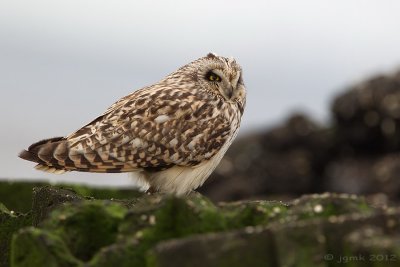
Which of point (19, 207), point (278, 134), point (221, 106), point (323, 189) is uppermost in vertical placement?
point (221, 106)

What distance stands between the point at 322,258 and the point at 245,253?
39cm

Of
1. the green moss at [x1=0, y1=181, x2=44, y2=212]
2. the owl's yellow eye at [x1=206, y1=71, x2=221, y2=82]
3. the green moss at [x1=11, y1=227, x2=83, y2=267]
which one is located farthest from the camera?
the owl's yellow eye at [x1=206, y1=71, x2=221, y2=82]

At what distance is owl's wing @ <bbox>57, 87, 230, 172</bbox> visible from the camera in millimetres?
10625

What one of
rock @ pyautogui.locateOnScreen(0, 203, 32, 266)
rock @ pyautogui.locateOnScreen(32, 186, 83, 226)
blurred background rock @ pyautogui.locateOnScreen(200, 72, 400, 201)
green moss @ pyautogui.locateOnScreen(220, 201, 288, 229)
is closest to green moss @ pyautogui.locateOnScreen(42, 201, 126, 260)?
green moss @ pyautogui.locateOnScreen(220, 201, 288, 229)

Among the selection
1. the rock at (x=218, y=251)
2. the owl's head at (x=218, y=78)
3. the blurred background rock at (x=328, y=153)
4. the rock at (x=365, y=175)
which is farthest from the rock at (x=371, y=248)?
the blurred background rock at (x=328, y=153)

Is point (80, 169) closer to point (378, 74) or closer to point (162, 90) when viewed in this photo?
point (162, 90)

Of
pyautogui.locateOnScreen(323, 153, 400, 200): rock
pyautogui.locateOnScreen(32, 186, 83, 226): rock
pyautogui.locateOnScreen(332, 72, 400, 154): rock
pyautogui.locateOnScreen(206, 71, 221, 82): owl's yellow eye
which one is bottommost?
pyautogui.locateOnScreen(323, 153, 400, 200): rock

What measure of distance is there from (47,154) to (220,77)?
8.46ft

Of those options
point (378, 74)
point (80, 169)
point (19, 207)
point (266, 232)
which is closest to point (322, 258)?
point (266, 232)

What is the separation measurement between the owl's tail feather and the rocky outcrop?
4730mm

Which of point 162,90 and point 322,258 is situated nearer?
point 322,258

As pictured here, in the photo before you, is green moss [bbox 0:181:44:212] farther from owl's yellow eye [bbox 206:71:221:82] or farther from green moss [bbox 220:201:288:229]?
green moss [bbox 220:201:288:229]

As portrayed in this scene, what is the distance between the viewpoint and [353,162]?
2355 centimetres

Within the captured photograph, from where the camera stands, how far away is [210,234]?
176 inches
